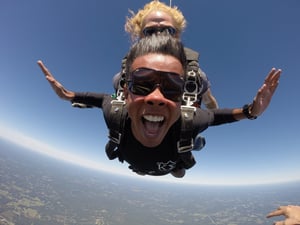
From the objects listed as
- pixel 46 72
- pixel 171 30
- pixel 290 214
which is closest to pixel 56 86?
pixel 46 72

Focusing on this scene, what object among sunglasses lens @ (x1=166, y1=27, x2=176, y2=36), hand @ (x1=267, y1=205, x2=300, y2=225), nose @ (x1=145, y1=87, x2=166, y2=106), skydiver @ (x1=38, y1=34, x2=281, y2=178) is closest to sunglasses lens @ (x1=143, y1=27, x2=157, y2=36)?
sunglasses lens @ (x1=166, y1=27, x2=176, y2=36)

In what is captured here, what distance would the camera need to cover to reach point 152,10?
3076 millimetres

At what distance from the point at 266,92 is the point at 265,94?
0.10 feet

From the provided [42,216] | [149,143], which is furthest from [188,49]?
[42,216]

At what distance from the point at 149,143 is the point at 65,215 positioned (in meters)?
119

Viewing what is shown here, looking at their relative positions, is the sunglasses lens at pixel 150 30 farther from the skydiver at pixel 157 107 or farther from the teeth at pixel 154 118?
the teeth at pixel 154 118

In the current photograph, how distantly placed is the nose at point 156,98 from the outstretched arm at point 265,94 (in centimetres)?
112

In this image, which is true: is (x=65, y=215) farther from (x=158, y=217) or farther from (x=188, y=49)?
(x=188, y=49)

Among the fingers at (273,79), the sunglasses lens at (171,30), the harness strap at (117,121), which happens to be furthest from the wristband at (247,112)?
the harness strap at (117,121)

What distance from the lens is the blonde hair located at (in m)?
3.15

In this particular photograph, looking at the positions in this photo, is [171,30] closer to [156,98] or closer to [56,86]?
[156,98]

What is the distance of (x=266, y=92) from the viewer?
2.30 meters

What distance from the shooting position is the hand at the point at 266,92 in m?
2.21

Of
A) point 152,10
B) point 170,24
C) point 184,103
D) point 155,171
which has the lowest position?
point 155,171
